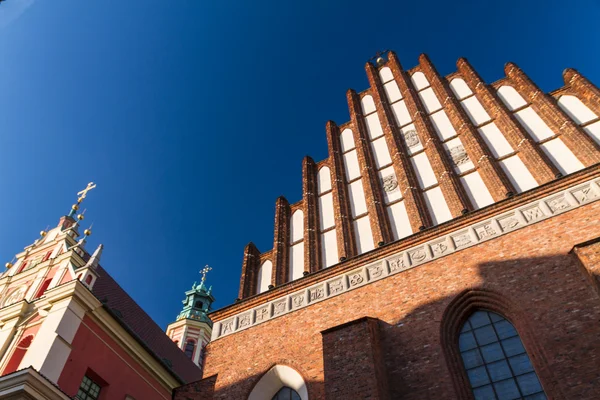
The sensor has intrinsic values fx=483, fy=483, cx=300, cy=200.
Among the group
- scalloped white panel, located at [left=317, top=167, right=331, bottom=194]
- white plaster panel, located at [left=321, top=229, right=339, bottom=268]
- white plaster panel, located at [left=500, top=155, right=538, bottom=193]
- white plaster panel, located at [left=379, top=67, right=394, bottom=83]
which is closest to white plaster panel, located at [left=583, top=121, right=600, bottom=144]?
white plaster panel, located at [left=500, top=155, right=538, bottom=193]

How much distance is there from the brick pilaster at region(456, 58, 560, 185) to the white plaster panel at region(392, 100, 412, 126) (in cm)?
192

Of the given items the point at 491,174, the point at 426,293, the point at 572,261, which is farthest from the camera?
the point at 491,174

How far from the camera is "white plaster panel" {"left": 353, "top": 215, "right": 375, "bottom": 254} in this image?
10.7m

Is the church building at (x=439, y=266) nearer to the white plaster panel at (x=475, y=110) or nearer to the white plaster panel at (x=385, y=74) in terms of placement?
the white plaster panel at (x=475, y=110)

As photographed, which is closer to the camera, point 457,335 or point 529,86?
point 457,335

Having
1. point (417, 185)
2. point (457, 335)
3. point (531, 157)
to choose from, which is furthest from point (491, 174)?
point (457, 335)

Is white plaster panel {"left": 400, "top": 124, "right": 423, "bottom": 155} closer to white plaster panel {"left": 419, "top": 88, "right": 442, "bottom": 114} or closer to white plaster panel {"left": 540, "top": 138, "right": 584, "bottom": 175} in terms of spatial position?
white plaster panel {"left": 419, "top": 88, "right": 442, "bottom": 114}

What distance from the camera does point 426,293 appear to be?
28.7 ft

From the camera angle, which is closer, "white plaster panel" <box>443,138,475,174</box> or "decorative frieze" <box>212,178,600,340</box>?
"decorative frieze" <box>212,178,600,340</box>

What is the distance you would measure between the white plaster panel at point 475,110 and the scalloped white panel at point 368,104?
294cm

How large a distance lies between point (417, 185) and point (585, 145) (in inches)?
138

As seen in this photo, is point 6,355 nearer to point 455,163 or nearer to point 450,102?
point 455,163

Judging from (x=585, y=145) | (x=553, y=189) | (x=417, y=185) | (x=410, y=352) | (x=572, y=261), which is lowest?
(x=410, y=352)

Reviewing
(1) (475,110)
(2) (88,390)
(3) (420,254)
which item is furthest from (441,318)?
(2) (88,390)
